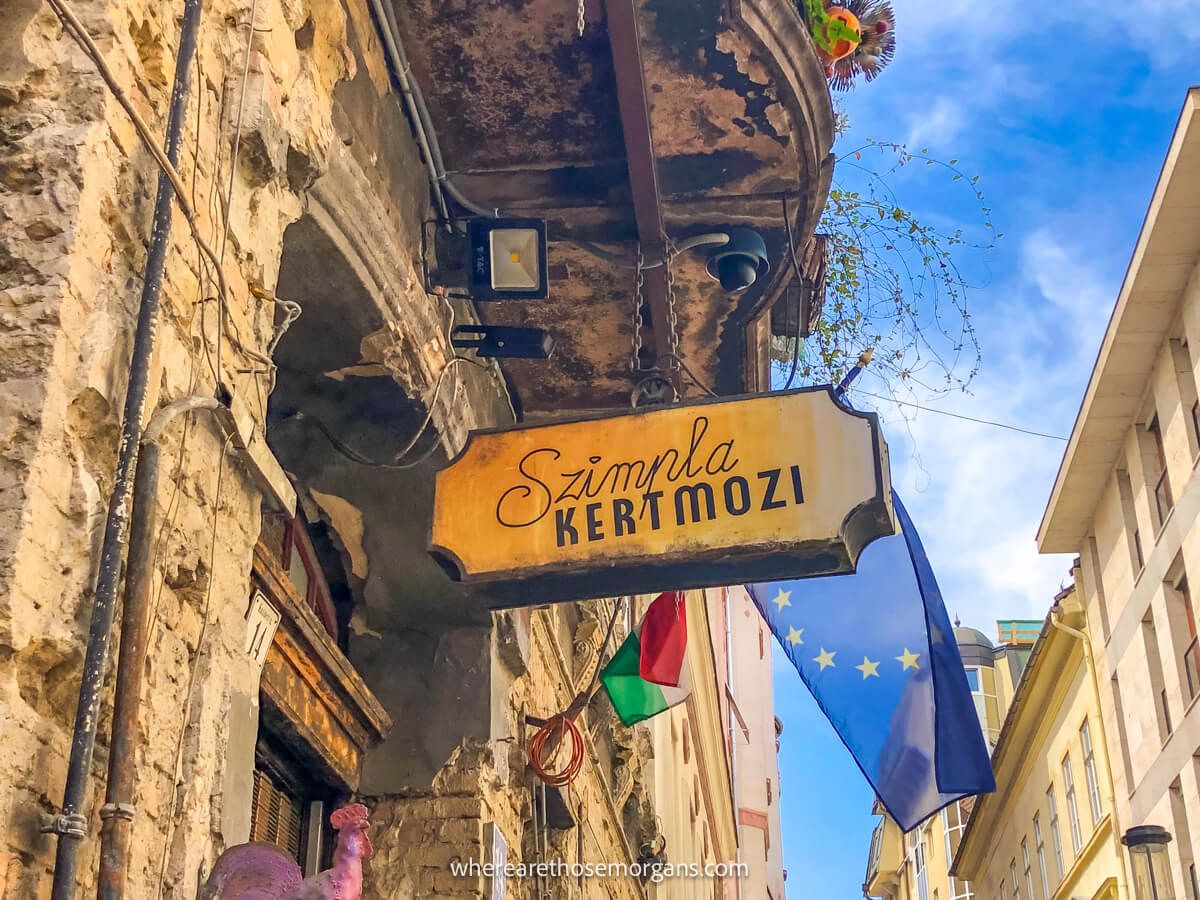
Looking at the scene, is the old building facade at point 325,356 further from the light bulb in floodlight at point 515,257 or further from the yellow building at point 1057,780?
the yellow building at point 1057,780

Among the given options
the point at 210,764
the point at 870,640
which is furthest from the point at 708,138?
the point at 210,764

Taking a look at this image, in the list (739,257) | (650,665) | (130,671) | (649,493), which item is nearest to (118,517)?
(130,671)

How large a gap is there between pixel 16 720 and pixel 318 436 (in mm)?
3552

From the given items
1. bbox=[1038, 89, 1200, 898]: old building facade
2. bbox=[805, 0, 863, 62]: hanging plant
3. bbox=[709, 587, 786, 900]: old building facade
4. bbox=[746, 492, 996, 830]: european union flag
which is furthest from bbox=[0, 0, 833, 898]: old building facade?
bbox=[709, 587, 786, 900]: old building facade

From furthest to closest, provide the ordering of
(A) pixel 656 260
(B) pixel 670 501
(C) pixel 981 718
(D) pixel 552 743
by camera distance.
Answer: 1. (C) pixel 981 718
2. (D) pixel 552 743
3. (A) pixel 656 260
4. (B) pixel 670 501

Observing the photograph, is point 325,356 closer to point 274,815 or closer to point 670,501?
point 670,501

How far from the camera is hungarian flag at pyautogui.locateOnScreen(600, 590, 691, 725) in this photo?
24.3 feet

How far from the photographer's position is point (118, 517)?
9.02 feet

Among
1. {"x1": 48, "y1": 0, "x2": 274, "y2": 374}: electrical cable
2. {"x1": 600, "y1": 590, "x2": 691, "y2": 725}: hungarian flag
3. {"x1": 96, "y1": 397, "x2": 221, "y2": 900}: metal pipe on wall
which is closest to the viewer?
{"x1": 96, "y1": 397, "x2": 221, "y2": 900}: metal pipe on wall

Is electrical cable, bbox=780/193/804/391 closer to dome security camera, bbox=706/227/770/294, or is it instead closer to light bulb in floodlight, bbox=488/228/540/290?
dome security camera, bbox=706/227/770/294

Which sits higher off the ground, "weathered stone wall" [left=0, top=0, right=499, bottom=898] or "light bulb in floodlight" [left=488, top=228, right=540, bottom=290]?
"light bulb in floodlight" [left=488, top=228, right=540, bottom=290]

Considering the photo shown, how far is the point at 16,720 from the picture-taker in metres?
2.44

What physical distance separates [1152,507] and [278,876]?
18.6 metres

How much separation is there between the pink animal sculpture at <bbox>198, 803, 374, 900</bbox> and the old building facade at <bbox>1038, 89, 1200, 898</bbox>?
15.9 m
